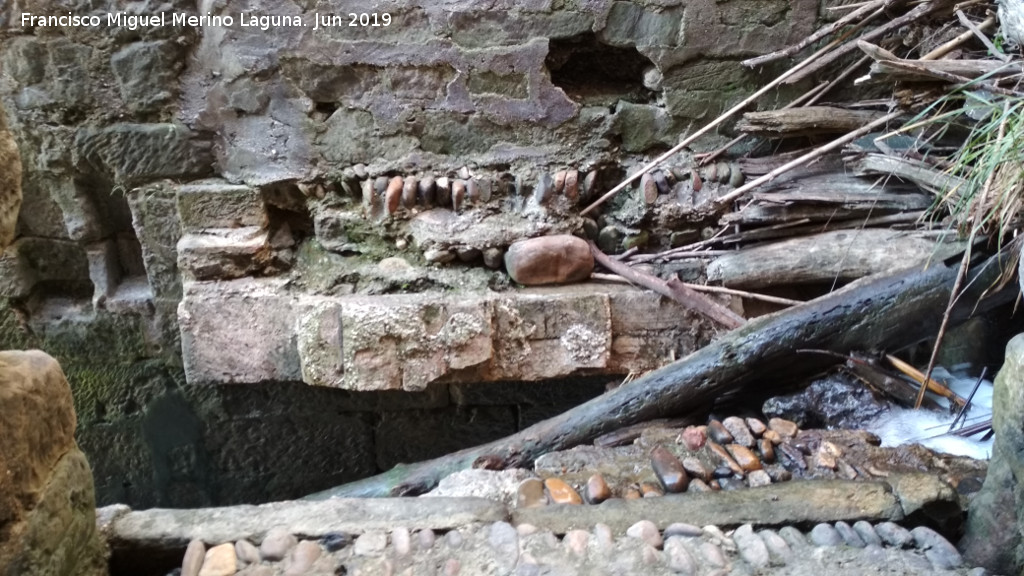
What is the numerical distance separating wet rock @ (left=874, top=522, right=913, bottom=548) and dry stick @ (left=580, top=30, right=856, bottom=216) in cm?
139

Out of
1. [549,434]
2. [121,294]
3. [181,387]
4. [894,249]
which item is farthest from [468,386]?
[894,249]

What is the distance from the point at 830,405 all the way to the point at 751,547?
2.82 feet

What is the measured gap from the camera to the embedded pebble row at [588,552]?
1361 millimetres

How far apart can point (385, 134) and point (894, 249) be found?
5.71 feet

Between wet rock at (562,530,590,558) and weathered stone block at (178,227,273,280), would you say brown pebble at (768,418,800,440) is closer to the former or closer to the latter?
wet rock at (562,530,590,558)

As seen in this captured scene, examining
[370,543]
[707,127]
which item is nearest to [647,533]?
[370,543]

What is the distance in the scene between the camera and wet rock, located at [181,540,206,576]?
52.7 inches

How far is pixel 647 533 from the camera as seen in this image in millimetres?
1448

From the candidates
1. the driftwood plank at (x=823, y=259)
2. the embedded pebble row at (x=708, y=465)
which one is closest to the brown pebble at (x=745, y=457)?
the embedded pebble row at (x=708, y=465)

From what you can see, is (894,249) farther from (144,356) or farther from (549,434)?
(144,356)

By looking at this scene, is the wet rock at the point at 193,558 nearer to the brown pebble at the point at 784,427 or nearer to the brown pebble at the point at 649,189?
the brown pebble at the point at 784,427

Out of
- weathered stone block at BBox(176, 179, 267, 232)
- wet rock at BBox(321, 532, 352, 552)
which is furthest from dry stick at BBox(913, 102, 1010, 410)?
weathered stone block at BBox(176, 179, 267, 232)

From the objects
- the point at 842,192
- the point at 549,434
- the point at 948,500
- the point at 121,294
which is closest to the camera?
the point at 948,500

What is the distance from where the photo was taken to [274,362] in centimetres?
233
